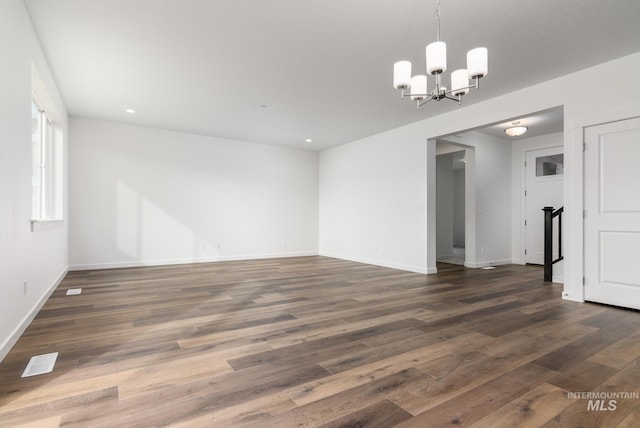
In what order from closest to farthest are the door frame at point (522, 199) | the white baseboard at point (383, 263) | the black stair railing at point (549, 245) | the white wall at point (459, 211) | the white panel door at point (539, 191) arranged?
the black stair railing at point (549, 245) < the white baseboard at point (383, 263) < the white panel door at point (539, 191) < the door frame at point (522, 199) < the white wall at point (459, 211)

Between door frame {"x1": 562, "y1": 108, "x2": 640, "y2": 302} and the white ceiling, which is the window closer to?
the white ceiling

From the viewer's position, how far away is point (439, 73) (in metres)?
2.36

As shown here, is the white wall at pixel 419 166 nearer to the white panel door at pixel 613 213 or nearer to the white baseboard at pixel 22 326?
Answer: the white panel door at pixel 613 213

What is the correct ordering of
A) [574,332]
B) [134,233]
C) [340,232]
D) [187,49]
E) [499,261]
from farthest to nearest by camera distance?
[340,232] < [499,261] < [134,233] < [187,49] < [574,332]

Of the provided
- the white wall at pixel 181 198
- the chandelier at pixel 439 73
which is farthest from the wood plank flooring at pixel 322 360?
the white wall at pixel 181 198

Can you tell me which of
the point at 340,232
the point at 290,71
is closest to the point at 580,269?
the point at 290,71

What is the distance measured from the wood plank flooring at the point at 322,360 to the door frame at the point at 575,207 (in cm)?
26

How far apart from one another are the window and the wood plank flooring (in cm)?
139

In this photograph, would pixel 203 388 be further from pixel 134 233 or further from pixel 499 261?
pixel 499 261

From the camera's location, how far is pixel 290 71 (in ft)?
12.7

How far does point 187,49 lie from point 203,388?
316 cm

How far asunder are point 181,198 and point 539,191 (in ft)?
24.3

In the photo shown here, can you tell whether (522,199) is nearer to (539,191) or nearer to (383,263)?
(539,191)

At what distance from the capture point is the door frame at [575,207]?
3803mm
